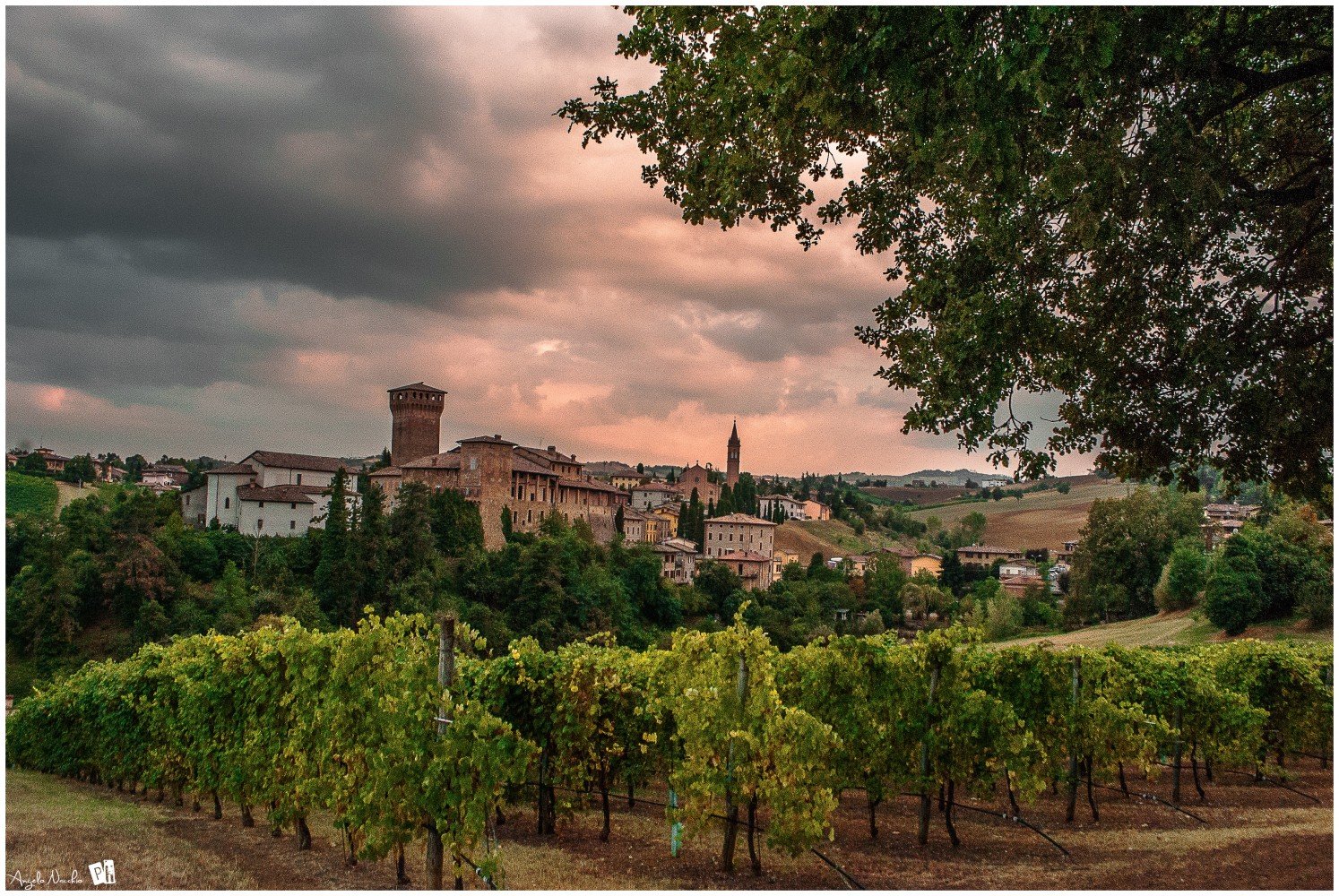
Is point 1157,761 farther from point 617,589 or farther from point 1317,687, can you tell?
point 617,589

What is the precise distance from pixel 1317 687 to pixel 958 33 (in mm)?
12694

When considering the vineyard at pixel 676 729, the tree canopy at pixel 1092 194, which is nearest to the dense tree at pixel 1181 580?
the vineyard at pixel 676 729

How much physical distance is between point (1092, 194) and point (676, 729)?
6.99 meters

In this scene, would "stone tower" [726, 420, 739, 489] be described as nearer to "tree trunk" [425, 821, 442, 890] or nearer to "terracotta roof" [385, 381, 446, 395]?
"terracotta roof" [385, 381, 446, 395]

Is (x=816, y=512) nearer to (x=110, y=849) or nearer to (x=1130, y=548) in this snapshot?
(x=1130, y=548)

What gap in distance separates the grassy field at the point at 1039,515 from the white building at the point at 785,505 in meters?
20.1

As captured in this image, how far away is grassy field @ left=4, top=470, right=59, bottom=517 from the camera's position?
218 feet

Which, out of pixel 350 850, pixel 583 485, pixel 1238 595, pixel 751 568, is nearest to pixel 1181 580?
pixel 1238 595

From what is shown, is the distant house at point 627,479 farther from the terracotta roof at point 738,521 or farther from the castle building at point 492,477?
the castle building at point 492,477

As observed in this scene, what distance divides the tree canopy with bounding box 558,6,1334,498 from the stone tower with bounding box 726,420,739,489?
457 feet

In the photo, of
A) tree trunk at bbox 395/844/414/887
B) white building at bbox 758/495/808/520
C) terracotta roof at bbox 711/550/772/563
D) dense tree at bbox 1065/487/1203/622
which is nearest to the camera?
tree trunk at bbox 395/844/414/887

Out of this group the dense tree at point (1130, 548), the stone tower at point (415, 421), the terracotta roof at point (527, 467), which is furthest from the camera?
the stone tower at point (415, 421)

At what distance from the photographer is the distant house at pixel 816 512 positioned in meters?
133

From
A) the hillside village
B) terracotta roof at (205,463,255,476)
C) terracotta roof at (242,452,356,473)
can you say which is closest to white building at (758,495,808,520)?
the hillside village
